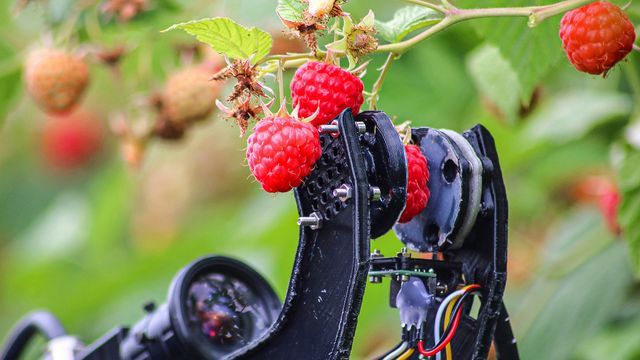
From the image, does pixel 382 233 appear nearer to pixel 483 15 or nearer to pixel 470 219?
pixel 470 219

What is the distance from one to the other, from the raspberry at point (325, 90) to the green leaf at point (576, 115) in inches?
38.4

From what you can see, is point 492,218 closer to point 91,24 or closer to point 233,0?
point 91,24

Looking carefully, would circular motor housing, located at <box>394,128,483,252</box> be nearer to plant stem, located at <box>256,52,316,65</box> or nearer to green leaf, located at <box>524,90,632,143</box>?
plant stem, located at <box>256,52,316,65</box>

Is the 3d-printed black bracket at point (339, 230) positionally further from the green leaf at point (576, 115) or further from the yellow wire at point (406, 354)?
the green leaf at point (576, 115)

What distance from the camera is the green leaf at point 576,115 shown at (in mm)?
1550

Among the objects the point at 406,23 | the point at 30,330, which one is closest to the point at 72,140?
the point at 30,330

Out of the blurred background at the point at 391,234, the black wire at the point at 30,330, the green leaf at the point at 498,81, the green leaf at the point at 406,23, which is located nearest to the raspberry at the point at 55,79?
the blurred background at the point at 391,234

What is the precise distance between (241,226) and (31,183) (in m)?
1.28

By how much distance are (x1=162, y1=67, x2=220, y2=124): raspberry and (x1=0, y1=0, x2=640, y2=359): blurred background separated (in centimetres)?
4

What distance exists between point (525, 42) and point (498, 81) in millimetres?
296

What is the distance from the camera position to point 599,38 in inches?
25.1

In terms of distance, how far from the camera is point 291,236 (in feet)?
5.79

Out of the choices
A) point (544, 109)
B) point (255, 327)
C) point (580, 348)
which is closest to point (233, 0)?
point (544, 109)

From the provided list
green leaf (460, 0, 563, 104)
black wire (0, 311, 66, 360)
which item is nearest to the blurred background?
green leaf (460, 0, 563, 104)
